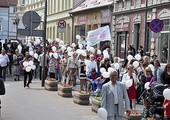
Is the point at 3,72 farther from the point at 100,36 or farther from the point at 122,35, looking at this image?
the point at 122,35

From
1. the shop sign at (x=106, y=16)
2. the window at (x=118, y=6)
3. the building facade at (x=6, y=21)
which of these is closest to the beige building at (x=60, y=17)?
the shop sign at (x=106, y=16)

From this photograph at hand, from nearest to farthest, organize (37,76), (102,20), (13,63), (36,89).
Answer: (36,89) → (13,63) → (37,76) → (102,20)

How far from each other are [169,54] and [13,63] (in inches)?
364

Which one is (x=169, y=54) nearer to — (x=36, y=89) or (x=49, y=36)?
(x=36, y=89)

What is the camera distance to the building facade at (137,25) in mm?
28406

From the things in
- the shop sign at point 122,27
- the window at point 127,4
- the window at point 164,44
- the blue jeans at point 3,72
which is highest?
the window at point 127,4

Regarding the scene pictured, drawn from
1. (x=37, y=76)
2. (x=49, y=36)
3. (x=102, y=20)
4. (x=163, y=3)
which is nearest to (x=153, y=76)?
(x=163, y=3)

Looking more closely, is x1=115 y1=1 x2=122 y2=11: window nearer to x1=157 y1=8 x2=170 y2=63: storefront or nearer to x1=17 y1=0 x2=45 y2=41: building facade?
x1=157 y1=8 x2=170 y2=63: storefront

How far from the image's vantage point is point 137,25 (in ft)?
108

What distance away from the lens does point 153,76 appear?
622 inches

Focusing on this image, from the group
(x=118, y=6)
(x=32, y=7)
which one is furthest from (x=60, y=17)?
(x=118, y=6)

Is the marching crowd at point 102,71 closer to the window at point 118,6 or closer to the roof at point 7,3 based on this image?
the window at point 118,6

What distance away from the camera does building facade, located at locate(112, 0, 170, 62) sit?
28.4m

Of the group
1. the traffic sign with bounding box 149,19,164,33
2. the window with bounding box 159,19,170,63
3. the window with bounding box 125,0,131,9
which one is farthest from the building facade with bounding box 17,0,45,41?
the traffic sign with bounding box 149,19,164,33
